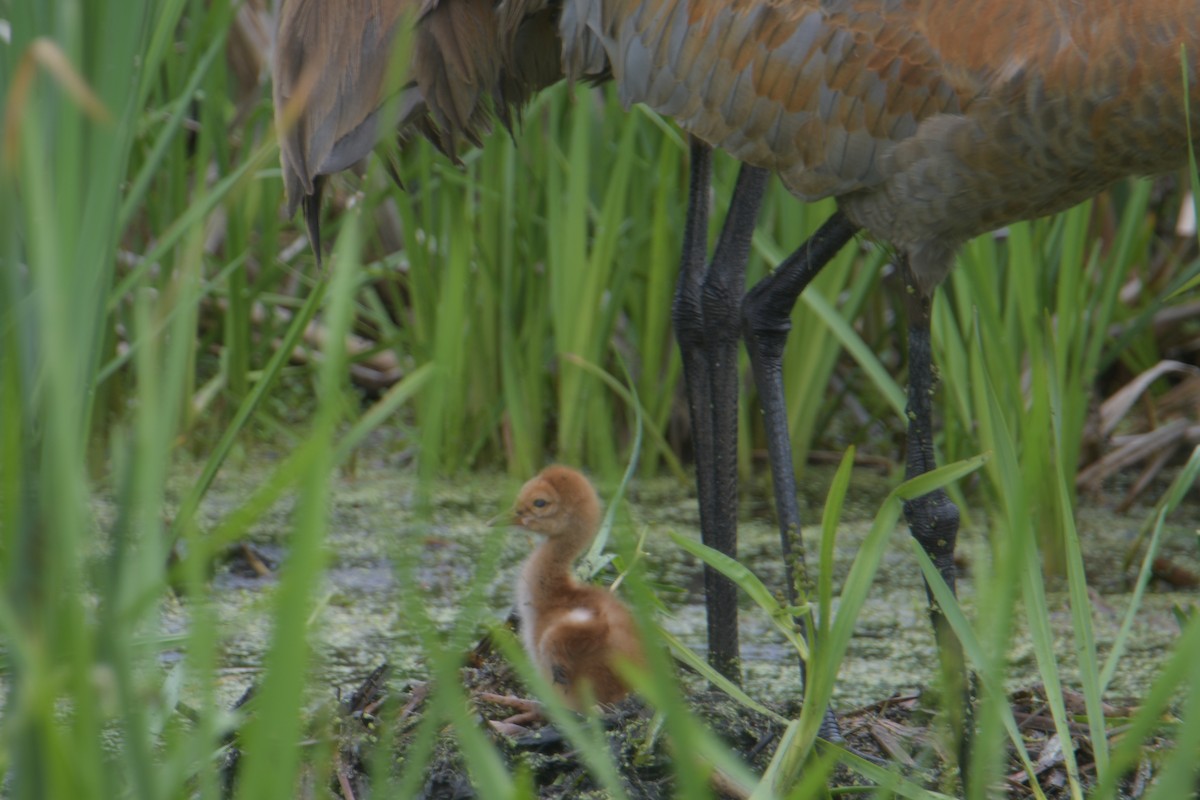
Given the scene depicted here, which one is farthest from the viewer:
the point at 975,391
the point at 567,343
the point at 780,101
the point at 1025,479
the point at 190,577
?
the point at 567,343

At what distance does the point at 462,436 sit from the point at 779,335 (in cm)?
140

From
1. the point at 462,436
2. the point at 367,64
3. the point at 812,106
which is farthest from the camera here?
the point at 462,436

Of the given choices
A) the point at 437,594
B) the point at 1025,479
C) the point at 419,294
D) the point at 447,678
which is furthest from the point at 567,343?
the point at 447,678

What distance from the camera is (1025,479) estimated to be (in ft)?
5.05

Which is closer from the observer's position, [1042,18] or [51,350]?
[51,350]

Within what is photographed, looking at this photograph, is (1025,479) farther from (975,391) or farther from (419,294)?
(419,294)

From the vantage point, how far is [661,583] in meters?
2.99

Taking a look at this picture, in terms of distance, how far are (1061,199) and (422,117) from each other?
107cm

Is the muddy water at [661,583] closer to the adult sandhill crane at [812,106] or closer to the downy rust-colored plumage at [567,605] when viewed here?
the downy rust-colored plumage at [567,605]

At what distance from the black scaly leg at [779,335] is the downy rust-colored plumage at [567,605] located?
308 millimetres

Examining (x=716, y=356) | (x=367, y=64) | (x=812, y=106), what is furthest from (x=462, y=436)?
(x=812, y=106)

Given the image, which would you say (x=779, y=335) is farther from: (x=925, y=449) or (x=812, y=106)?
(x=812, y=106)

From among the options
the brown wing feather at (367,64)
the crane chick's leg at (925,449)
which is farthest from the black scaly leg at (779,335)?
the brown wing feather at (367,64)

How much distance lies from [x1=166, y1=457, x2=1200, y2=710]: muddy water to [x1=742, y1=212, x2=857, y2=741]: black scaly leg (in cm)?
25
